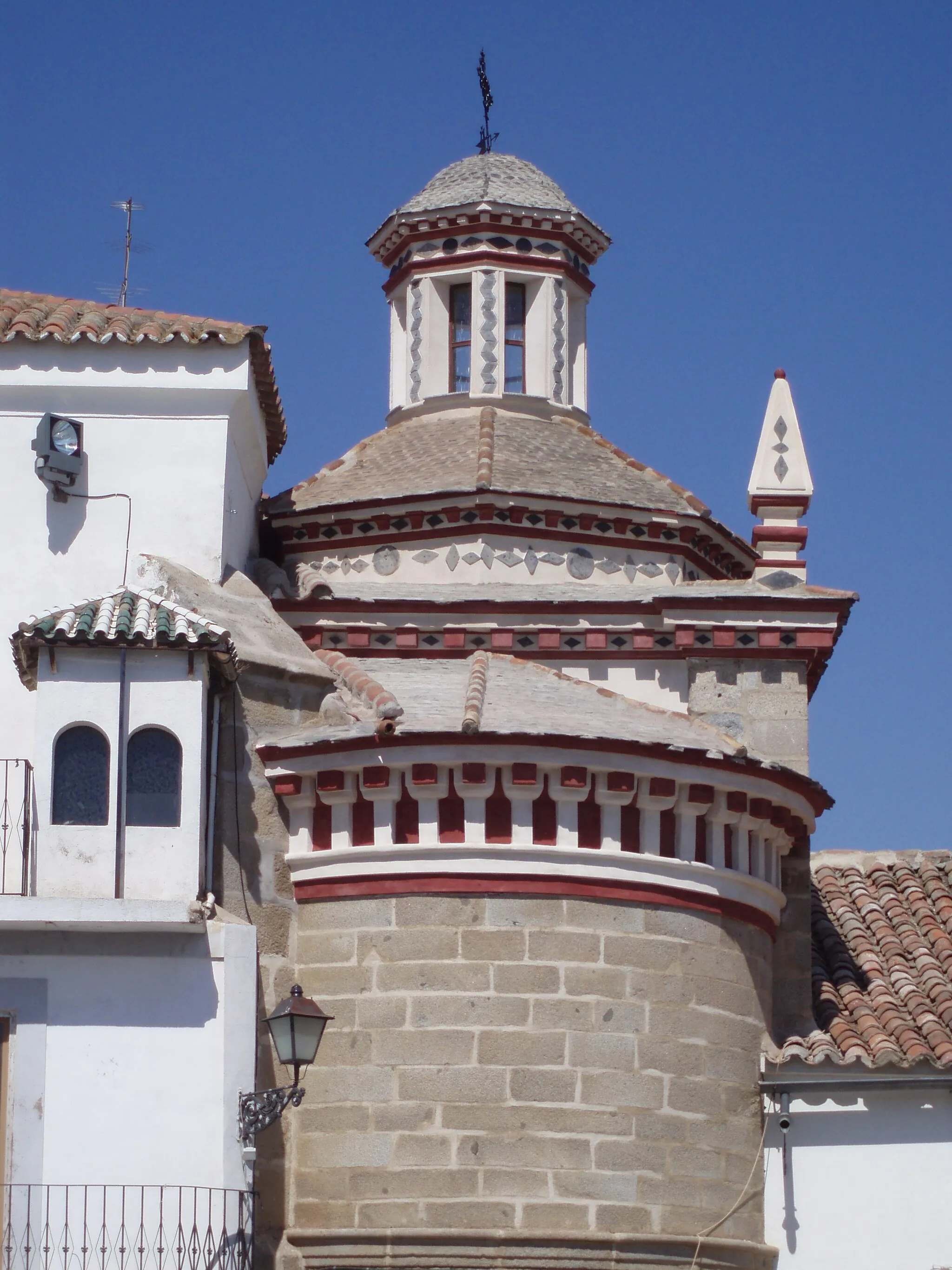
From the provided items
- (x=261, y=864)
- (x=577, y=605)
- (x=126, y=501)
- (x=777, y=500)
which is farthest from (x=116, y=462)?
(x=777, y=500)

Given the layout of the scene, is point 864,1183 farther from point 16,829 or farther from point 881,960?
point 16,829

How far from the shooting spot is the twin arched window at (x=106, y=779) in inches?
659

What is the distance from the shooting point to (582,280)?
83.5 ft

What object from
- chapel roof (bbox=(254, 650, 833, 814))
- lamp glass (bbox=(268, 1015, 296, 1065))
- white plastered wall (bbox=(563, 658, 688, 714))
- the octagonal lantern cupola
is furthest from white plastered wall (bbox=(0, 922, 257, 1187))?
the octagonal lantern cupola

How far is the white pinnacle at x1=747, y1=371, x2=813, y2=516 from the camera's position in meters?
21.1

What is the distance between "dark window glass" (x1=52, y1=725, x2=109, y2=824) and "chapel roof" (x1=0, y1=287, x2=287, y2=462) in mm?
3825

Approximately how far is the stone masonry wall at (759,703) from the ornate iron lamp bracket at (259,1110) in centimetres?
535

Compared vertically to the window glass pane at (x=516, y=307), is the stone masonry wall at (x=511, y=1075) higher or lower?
lower

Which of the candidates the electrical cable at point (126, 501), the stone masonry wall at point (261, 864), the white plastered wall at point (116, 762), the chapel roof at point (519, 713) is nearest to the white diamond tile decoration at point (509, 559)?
the chapel roof at point (519, 713)

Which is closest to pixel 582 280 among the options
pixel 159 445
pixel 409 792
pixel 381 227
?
pixel 381 227

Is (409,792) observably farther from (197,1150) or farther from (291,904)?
A: (197,1150)

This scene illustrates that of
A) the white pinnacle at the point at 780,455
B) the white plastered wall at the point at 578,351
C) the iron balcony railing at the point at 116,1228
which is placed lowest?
the iron balcony railing at the point at 116,1228

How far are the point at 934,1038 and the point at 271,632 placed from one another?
596 cm

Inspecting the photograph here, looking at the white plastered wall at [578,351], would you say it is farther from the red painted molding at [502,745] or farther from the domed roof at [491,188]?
the red painted molding at [502,745]
